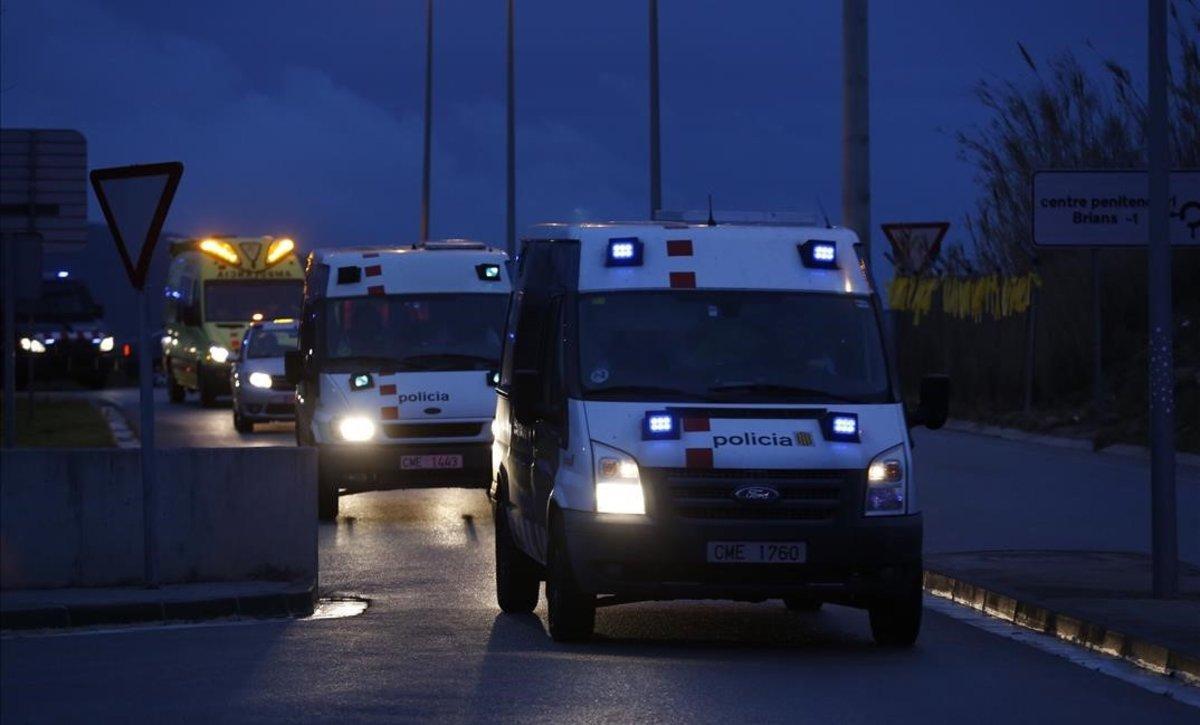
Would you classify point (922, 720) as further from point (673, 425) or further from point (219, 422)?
point (219, 422)

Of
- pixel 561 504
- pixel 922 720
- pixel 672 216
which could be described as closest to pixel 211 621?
pixel 561 504

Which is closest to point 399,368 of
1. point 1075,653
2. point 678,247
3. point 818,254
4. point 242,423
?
point 678,247

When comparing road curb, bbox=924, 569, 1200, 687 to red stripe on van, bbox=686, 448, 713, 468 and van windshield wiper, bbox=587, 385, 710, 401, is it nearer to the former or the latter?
red stripe on van, bbox=686, 448, 713, 468

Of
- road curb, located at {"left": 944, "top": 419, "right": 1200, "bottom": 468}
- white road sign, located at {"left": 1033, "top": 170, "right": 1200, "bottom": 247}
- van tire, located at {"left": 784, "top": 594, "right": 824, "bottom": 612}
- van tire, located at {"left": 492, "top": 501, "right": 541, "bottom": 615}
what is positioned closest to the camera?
van tire, located at {"left": 492, "top": 501, "right": 541, "bottom": 615}

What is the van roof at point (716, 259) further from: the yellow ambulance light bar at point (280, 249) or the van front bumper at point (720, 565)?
the yellow ambulance light bar at point (280, 249)

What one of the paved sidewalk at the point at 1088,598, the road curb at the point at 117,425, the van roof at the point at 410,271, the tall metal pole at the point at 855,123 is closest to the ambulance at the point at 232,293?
the road curb at the point at 117,425

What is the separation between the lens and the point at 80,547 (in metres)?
14.1

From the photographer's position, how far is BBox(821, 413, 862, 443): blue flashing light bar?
1191 centimetres

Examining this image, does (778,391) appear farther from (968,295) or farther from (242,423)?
(968,295)

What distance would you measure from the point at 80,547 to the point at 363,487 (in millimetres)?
6625

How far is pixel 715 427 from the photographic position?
1188 centimetres

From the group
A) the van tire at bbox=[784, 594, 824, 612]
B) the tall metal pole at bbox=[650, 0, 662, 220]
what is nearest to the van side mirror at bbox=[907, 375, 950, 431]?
the van tire at bbox=[784, 594, 824, 612]

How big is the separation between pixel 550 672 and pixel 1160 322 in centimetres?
467

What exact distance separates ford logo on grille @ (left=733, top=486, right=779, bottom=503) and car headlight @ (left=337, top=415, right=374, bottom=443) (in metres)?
9.19
